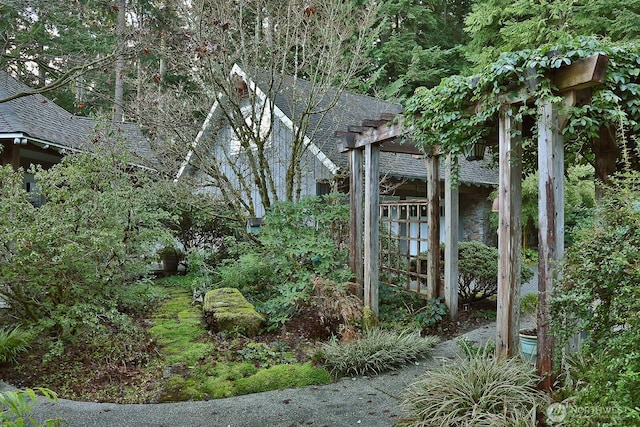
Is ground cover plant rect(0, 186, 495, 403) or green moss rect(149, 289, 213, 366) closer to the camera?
ground cover plant rect(0, 186, 495, 403)

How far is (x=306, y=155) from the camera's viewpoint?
9812 mm

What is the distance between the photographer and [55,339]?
502cm

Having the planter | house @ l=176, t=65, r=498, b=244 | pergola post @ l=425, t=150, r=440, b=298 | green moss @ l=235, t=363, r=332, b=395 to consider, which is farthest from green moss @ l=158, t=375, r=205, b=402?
house @ l=176, t=65, r=498, b=244

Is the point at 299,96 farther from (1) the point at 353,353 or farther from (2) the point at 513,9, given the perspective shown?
(2) the point at 513,9

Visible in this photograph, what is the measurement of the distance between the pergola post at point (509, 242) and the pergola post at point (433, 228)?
8.35 feet

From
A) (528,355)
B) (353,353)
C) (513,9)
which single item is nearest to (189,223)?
(353,353)

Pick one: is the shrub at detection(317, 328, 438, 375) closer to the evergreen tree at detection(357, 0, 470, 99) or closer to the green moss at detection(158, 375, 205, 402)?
the green moss at detection(158, 375, 205, 402)

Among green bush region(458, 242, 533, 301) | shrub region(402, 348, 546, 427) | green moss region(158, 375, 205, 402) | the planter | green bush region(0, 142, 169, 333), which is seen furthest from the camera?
green bush region(458, 242, 533, 301)

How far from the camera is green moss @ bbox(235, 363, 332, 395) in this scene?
4340 mm

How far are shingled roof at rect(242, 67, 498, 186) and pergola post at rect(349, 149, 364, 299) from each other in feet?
5.55

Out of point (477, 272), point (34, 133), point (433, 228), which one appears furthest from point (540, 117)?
point (34, 133)

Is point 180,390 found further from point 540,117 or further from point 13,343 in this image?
point 540,117

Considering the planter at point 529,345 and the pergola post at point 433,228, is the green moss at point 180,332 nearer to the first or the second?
the pergola post at point 433,228

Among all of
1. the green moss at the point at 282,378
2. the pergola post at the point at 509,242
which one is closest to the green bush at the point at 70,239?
the green moss at the point at 282,378
